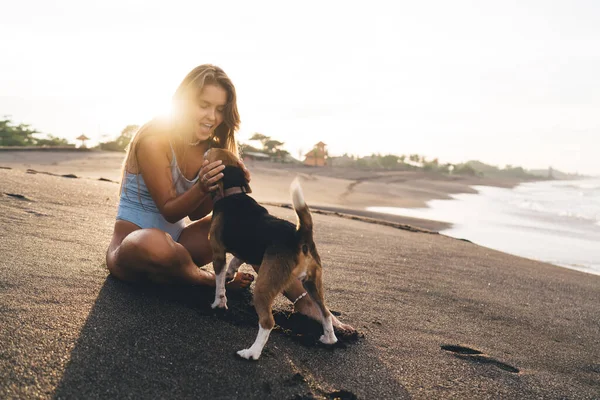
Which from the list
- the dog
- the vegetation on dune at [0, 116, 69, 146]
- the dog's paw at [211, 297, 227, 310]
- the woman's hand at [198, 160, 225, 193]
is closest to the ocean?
the dog

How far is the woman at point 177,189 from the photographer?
3027 millimetres

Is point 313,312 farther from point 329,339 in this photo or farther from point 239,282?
point 239,282

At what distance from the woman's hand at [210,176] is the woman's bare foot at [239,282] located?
29.5 inches

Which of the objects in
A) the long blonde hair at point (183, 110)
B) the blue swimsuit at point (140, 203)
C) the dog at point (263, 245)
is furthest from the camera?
the blue swimsuit at point (140, 203)

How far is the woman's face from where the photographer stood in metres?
3.43

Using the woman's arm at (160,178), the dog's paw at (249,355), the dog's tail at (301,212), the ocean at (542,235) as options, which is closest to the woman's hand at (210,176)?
the woman's arm at (160,178)

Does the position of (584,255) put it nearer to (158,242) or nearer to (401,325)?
(401,325)

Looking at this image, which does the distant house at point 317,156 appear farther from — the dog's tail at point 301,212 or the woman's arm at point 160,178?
the dog's tail at point 301,212

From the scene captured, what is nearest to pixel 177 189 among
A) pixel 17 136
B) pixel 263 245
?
pixel 263 245

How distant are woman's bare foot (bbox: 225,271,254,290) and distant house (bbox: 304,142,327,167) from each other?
52.7 metres

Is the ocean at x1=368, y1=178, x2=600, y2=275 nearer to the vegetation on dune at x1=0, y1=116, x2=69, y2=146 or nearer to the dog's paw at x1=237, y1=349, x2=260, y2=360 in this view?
the dog's paw at x1=237, y1=349, x2=260, y2=360

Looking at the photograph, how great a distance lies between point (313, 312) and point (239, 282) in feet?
2.22

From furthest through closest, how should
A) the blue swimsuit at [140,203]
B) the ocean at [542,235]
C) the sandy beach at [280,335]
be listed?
the ocean at [542,235], the blue swimsuit at [140,203], the sandy beach at [280,335]

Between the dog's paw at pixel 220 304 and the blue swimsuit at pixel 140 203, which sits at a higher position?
the blue swimsuit at pixel 140 203
